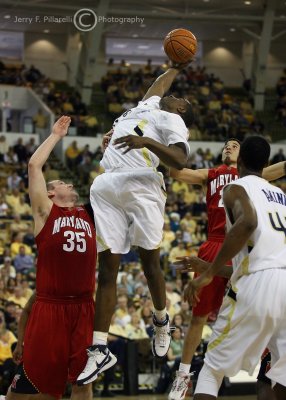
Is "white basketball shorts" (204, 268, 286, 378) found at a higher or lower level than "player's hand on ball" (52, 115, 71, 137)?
lower

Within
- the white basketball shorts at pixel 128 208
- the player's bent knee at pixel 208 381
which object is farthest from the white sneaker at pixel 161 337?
the player's bent knee at pixel 208 381

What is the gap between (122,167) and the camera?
7.99 metres

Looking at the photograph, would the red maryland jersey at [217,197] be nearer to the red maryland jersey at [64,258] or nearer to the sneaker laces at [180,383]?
the sneaker laces at [180,383]

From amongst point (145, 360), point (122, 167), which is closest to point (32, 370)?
point (122, 167)

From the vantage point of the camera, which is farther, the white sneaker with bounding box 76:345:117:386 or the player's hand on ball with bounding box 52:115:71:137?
the player's hand on ball with bounding box 52:115:71:137

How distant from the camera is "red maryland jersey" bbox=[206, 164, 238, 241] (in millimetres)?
9094

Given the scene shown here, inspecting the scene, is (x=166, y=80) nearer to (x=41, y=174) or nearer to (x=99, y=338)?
(x=41, y=174)

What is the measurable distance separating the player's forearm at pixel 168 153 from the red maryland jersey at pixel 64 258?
1.05 metres

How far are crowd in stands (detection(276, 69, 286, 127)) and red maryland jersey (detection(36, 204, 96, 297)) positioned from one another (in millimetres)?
25535

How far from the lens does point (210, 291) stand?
9.02 metres

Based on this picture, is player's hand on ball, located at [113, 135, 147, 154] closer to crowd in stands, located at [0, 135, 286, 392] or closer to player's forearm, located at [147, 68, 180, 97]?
player's forearm, located at [147, 68, 180, 97]

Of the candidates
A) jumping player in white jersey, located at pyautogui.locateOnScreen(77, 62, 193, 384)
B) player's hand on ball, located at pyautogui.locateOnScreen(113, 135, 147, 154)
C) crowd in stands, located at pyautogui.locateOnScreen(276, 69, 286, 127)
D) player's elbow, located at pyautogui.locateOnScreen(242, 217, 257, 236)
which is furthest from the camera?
crowd in stands, located at pyautogui.locateOnScreen(276, 69, 286, 127)

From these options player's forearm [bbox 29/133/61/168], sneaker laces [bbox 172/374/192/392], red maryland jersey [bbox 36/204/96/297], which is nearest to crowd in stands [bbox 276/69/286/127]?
sneaker laces [bbox 172/374/192/392]

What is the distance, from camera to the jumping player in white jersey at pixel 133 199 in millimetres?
7613
